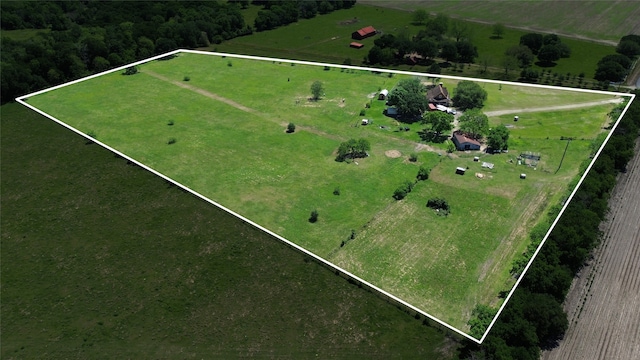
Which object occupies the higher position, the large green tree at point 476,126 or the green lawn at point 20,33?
the green lawn at point 20,33

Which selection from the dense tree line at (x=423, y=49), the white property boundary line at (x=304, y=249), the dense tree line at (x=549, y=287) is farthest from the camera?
the dense tree line at (x=423, y=49)

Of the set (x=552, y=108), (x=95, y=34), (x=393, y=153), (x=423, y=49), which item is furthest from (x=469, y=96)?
(x=95, y=34)

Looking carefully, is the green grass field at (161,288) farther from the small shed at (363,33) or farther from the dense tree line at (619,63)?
the dense tree line at (619,63)

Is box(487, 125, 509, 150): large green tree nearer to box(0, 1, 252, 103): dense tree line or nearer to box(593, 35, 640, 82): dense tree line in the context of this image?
box(593, 35, 640, 82): dense tree line

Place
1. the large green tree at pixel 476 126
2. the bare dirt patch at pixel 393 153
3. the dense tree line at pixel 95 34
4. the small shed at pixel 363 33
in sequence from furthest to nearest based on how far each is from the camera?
the small shed at pixel 363 33
the dense tree line at pixel 95 34
the large green tree at pixel 476 126
the bare dirt patch at pixel 393 153

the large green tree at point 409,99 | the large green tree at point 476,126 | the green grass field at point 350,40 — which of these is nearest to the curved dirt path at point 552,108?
the large green tree at point 476,126

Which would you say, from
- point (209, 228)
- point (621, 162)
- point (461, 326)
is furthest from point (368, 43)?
point (461, 326)

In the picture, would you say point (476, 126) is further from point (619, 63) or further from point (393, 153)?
point (619, 63)
